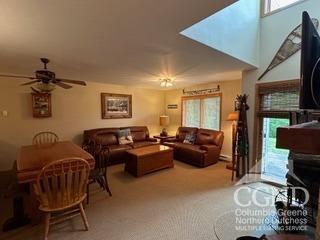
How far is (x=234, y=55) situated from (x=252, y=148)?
187cm

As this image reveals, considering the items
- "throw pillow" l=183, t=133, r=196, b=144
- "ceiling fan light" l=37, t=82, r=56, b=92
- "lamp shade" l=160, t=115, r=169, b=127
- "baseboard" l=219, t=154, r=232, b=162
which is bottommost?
"baseboard" l=219, t=154, r=232, b=162

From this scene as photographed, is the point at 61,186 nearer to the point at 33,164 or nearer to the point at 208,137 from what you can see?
the point at 33,164

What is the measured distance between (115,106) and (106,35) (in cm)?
385

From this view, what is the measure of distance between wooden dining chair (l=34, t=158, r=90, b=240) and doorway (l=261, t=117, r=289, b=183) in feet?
10.7

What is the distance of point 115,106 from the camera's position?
5910mm

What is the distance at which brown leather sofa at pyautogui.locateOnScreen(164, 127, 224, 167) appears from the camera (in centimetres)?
458

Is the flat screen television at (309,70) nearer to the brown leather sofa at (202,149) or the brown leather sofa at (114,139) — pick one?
the brown leather sofa at (202,149)

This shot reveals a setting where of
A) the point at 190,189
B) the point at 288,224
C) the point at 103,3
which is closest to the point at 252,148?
the point at 190,189

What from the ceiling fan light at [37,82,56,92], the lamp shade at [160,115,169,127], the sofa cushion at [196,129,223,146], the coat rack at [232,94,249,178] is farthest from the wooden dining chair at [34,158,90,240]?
the lamp shade at [160,115,169,127]

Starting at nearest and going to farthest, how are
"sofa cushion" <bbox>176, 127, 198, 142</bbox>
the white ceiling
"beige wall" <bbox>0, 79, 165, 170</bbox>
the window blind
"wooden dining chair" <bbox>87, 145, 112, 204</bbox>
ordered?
the white ceiling, "wooden dining chair" <bbox>87, 145, 112, 204</bbox>, the window blind, "beige wall" <bbox>0, 79, 165, 170</bbox>, "sofa cushion" <bbox>176, 127, 198, 142</bbox>

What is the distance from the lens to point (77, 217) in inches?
99.6

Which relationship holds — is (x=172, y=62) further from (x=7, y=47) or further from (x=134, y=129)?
(x=134, y=129)

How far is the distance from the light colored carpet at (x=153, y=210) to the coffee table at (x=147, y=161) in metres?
0.17

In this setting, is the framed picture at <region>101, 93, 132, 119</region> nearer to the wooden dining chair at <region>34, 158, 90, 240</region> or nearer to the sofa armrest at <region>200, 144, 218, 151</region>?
the sofa armrest at <region>200, 144, 218, 151</region>
